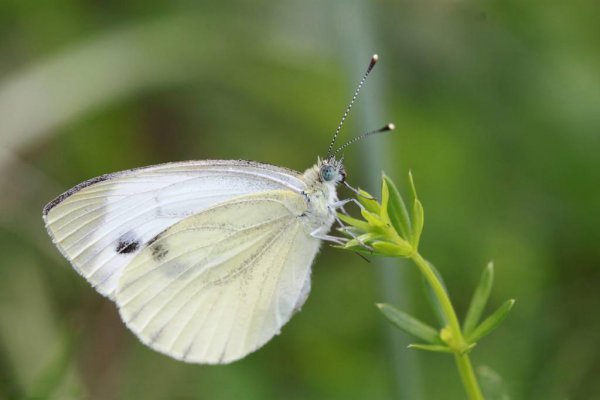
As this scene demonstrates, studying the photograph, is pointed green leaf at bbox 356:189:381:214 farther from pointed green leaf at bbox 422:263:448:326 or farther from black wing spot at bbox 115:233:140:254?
black wing spot at bbox 115:233:140:254

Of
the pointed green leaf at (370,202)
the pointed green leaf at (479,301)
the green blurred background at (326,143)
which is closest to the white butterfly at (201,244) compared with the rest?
the green blurred background at (326,143)

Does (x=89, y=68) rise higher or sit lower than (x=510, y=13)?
lower

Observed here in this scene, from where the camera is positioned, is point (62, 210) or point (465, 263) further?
point (465, 263)

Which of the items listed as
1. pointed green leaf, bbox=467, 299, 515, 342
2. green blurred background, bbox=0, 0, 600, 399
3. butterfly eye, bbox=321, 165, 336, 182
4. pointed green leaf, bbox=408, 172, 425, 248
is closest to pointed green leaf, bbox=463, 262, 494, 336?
pointed green leaf, bbox=467, 299, 515, 342

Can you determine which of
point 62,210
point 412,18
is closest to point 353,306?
point 62,210

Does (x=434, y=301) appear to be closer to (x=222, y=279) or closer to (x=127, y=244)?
(x=222, y=279)

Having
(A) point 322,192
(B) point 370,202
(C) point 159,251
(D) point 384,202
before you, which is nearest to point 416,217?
(D) point 384,202

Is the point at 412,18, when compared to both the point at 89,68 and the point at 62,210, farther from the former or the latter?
the point at 62,210
